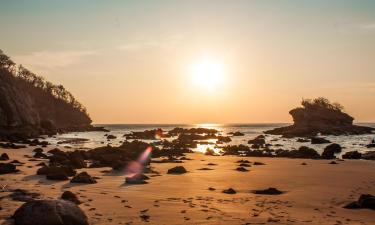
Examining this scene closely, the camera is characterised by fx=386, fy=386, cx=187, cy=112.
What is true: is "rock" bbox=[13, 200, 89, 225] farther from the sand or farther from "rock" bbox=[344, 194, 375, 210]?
"rock" bbox=[344, 194, 375, 210]

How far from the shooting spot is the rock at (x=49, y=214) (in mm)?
9070

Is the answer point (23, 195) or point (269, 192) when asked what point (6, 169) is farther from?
point (269, 192)

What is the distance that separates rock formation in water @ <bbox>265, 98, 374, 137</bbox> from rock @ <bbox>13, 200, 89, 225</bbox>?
305 feet

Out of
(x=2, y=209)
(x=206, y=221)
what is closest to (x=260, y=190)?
(x=206, y=221)

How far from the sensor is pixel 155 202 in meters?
13.0

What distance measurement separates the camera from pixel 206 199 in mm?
13836

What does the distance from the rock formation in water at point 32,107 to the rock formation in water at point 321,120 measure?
6162 centimetres

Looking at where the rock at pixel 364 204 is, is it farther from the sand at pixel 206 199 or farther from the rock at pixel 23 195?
the rock at pixel 23 195

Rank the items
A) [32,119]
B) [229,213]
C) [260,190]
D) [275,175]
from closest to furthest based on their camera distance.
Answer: [229,213]
[260,190]
[275,175]
[32,119]

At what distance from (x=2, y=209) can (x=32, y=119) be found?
250 ft

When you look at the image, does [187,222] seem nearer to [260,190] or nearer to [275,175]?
[260,190]

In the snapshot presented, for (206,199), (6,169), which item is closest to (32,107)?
(6,169)

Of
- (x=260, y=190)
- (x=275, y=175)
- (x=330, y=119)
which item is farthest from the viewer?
(x=330, y=119)

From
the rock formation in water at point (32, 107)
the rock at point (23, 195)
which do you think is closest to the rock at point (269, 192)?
the rock at point (23, 195)
